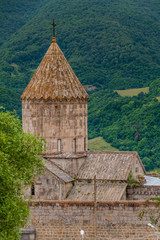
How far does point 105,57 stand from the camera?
73.8 meters

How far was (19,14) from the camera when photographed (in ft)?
331

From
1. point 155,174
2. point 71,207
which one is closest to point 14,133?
point 71,207

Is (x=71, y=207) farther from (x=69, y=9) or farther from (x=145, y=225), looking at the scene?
(x=69, y=9)

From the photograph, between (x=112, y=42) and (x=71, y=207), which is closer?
(x=71, y=207)

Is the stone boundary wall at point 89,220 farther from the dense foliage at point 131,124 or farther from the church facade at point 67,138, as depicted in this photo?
the dense foliage at point 131,124

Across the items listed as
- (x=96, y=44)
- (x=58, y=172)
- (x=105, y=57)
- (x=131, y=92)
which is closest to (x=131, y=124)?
(x=131, y=92)

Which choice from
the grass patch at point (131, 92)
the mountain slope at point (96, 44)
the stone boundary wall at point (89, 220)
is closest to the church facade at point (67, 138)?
the stone boundary wall at point (89, 220)

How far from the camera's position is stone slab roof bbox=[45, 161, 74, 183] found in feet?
86.3

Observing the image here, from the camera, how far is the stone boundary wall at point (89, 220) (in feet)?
→ 75.9

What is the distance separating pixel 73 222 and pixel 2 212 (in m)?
5.14

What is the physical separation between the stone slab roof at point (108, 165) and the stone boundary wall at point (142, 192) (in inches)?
30.7

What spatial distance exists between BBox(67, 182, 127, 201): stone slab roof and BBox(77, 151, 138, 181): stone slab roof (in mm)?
340

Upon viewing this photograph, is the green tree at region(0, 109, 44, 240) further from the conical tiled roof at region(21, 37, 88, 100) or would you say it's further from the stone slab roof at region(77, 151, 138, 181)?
the stone slab roof at region(77, 151, 138, 181)

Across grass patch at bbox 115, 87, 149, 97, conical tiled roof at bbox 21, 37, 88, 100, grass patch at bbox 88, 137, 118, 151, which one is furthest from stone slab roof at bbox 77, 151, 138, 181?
grass patch at bbox 115, 87, 149, 97
